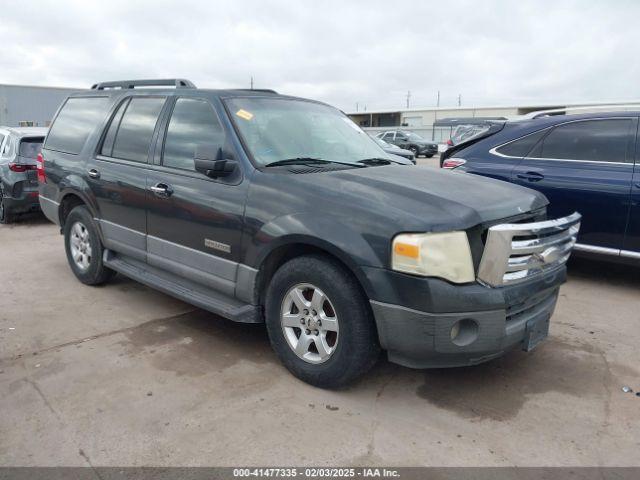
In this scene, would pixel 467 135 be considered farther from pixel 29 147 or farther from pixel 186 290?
pixel 29 147

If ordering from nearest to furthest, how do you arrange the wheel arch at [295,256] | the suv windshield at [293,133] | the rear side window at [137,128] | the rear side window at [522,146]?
1. the wheel arch at [295,256]
2. the suv windshield at [293,133]
3. the rear side window at [137,128]
4. the rear side window at [522,146]

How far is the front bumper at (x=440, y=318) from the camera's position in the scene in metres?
2.77

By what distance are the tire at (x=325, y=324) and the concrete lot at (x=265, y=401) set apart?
172 mm

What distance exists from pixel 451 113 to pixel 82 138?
52094mm

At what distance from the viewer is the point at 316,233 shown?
3.05 m

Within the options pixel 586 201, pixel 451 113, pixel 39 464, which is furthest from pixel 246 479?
pixel 451 113

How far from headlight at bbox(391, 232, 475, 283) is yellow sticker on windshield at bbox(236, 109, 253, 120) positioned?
5.41 ft

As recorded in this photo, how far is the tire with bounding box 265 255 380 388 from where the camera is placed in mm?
2986

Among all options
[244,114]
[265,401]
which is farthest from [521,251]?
[244,114]

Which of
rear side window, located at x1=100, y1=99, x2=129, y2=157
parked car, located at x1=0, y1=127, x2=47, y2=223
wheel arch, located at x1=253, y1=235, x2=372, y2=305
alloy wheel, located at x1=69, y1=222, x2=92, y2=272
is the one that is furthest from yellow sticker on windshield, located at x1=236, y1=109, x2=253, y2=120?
parked car, located at x1=0, y1=127, x2=47, y2=223

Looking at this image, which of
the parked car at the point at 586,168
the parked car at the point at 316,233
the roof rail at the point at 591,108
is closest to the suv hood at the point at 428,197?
the parked car at the point at 316,233

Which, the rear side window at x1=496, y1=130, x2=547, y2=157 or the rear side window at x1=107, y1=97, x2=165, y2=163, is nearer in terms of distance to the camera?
the rear side window at x1=107, y1=97, x2=165, y2=163

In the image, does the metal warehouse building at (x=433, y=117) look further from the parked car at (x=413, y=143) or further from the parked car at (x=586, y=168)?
the parked car at (x=586, y=168)

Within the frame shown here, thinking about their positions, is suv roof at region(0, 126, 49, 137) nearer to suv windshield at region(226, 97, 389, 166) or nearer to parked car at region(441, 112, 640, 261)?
suv windshield at region(226, 97, 389, 166)
